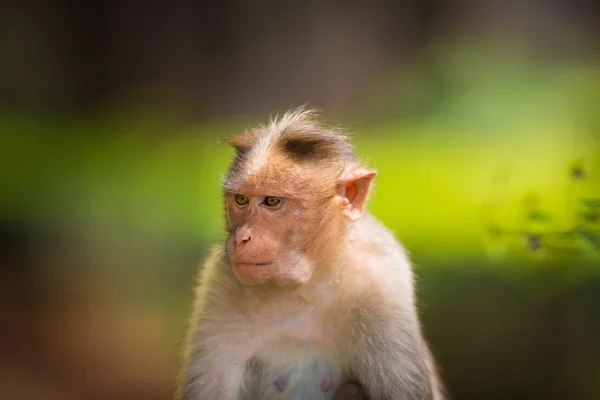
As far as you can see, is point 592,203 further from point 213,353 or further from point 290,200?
point 213,353

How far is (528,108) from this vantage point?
7.62ft

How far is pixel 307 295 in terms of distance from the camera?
1852 millimetres

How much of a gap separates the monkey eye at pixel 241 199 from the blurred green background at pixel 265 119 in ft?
2.01

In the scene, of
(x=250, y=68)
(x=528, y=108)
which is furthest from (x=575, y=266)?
(x=250, y=68)

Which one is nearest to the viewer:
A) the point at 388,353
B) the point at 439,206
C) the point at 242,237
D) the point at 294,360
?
the point at 242,237

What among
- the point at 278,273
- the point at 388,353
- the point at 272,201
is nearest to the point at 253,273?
the point at 278,273

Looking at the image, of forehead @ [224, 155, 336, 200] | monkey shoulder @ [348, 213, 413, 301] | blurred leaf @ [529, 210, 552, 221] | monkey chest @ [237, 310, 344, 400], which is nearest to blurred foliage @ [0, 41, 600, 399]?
blurred leaf @ [529, 210, 552, 221]

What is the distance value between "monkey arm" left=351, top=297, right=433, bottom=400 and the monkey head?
0.20 m

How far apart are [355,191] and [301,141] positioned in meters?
0.21

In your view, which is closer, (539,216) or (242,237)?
(242,237)

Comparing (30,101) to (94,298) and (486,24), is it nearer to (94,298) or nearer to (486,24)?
(94,298)

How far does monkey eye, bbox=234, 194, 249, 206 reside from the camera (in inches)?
69.9

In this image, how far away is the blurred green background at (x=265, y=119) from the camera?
2.31 metres

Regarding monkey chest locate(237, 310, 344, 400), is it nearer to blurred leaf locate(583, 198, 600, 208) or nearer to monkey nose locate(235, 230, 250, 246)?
monkey nose locate(235, 230, 250, 246)
